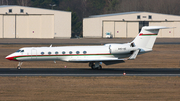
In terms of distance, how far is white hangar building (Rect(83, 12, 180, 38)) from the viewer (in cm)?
8694

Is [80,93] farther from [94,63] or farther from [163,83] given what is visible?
[94,63]

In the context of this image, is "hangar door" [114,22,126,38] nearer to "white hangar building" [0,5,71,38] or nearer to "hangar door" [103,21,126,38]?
"hangar door" [103,21,126,38]

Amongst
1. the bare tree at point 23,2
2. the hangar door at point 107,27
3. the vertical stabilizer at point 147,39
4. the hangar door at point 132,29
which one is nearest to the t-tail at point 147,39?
the vertical stabilizer at point 147,39

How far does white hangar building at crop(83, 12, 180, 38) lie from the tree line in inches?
754

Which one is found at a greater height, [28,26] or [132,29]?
[28,26]

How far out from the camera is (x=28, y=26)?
3219 inches

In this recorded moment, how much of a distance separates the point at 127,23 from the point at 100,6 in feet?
158

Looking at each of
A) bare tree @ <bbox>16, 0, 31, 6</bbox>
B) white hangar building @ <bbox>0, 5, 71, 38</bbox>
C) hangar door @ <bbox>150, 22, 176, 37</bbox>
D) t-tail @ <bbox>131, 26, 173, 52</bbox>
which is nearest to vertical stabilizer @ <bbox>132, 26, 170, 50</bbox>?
t-tail @ <bbox>131, 26, 173, 52</bbox>

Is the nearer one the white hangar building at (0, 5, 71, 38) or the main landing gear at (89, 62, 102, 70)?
the main landing gear at (89, 62, 102, 70)

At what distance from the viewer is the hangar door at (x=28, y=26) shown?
8144cm

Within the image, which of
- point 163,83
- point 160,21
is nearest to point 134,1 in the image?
point 160,21

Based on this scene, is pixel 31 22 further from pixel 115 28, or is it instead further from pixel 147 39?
pixel 147 39

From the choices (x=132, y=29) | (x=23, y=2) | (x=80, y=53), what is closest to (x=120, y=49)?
(x=80, y=53)

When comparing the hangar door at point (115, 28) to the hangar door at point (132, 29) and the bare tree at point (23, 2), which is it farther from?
the bare tree at point (23, 2)
